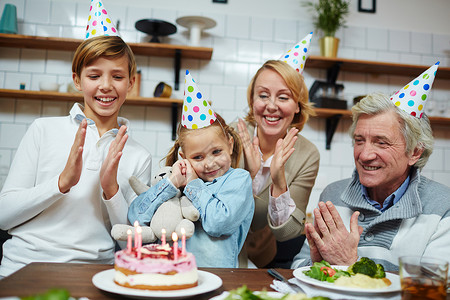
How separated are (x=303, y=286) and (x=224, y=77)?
252cm

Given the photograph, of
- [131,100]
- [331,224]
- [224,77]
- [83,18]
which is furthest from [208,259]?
[83,18]

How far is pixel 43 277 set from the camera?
103 cm

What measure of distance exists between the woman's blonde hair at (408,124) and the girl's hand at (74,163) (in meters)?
1.07

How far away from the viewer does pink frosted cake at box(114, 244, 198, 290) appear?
95 centimetres

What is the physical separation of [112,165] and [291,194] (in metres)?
0.95

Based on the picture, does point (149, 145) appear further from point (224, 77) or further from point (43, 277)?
Answer: point (43, 277)

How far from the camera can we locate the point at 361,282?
3.28 feet

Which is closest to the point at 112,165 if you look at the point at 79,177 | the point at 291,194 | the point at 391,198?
the point at 79,177

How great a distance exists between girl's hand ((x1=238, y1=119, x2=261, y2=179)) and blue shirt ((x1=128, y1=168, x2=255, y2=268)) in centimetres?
48

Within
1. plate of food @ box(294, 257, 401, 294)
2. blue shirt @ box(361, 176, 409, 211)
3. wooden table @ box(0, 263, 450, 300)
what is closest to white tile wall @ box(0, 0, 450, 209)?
blue shirt @ box(361, 176, 409, 211)

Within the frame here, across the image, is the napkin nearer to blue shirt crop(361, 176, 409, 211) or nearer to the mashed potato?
the mashed potato

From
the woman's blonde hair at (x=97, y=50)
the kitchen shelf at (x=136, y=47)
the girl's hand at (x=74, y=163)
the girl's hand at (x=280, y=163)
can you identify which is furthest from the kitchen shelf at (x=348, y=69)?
the girl's hand at (x=74, y=163)

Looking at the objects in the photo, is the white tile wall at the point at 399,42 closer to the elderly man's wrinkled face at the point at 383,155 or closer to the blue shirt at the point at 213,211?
the elderly man's wrinkled face at the point at 383,155

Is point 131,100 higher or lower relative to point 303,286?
higher
